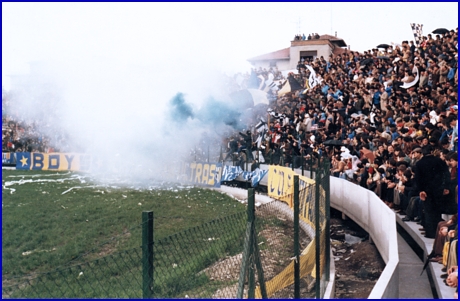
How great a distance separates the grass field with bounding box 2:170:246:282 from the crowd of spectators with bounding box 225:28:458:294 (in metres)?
3.19

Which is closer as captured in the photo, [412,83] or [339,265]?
[339,265]

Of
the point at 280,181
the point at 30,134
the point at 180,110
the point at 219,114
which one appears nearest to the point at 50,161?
the point at 30,134

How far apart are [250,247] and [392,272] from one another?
55.8 inches

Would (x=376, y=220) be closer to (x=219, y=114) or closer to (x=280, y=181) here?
(x=280, y=181)

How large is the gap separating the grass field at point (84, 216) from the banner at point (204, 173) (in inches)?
28.1

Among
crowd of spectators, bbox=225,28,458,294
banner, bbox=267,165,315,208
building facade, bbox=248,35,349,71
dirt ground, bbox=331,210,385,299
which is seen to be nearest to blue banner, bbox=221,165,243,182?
crowd of spectators, bbox=225,28,458,294

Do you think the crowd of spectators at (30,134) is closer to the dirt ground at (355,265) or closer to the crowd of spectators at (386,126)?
the crowd of spectators at (386,126)

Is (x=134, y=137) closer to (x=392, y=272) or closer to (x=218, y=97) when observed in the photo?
(x=218, y=97)

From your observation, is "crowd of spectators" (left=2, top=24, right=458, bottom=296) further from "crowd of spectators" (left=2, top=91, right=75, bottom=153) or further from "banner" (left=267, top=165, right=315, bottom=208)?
"crowd of spectators" (left=2, top=91, right=75, bottom=153)

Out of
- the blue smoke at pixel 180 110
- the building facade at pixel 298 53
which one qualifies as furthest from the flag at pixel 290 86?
the building facade at pixel 298 53

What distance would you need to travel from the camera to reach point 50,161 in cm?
2920

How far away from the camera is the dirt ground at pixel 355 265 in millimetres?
7645

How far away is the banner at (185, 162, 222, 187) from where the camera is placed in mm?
18625

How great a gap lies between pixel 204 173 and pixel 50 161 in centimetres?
1348
